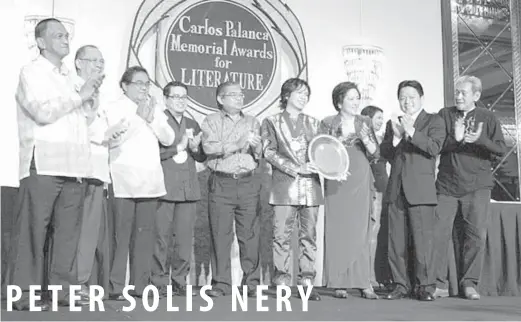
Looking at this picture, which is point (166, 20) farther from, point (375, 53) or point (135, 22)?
point (375, 53)

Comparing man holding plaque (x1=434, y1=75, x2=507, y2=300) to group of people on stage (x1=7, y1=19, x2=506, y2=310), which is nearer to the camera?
group of people on stage (x1=7, y1=19, x2=506, y2=310)

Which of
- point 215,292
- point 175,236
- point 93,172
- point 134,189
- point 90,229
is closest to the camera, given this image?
point 93,172

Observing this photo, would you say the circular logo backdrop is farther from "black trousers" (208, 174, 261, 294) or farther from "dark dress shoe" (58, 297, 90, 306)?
"dark dress shoe" (58, 297, 90, 306)

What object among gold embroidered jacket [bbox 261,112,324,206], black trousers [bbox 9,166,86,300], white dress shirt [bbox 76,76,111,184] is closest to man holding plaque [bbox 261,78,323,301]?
gold embroidered jacket [bbox 261,112,324,206]

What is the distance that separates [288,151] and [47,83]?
59.8 inches

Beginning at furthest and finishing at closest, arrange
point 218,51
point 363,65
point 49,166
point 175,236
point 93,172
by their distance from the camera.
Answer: point 363,65 → point 218,51 → point 175,236 → point 93,172 → point 49,166

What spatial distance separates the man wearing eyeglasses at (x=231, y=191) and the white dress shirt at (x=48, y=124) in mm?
1118

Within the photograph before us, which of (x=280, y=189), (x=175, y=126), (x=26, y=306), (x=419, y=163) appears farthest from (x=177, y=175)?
(x=419, y=163)

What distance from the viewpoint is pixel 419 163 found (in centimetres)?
429

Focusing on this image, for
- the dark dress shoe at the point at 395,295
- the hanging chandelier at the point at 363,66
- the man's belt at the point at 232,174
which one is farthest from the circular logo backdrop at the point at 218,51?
the dark dress shoe at the point at 395,295

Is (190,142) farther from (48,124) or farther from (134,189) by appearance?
(48,124)

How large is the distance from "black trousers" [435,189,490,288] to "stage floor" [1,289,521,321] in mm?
211

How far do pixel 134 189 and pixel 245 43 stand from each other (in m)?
2.12

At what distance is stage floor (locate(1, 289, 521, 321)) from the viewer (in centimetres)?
311
